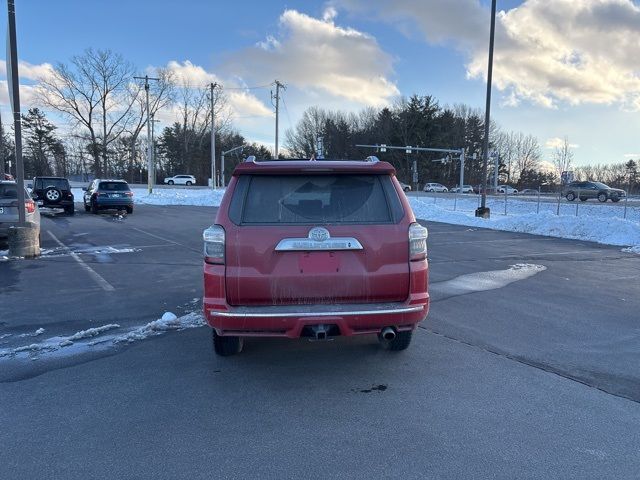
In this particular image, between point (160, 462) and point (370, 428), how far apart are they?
1427 millimetres

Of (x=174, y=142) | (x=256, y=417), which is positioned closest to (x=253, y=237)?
(x=256, y=417)

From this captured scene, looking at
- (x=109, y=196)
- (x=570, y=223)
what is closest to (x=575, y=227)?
(x=570, y=223)

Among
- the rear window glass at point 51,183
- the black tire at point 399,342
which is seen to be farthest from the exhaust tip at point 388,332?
the rear window glass at point 51,183

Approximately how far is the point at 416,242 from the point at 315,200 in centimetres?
91

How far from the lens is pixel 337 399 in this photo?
3992mm

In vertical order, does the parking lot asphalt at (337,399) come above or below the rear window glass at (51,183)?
below

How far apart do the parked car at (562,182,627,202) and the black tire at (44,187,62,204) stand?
3781 cm

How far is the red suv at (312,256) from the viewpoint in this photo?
3939 millimetres

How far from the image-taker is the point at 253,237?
156 inches

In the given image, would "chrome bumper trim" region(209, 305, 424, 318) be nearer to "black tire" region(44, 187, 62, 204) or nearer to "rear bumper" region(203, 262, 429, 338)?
"rear bumper" region(203, 262, 429, 338)

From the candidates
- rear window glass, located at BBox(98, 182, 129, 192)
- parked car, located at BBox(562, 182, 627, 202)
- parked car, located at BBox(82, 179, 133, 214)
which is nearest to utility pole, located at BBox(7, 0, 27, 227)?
parked car, located at BBox(82, 179, 133, 214)

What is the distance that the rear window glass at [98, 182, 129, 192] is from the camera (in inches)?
983

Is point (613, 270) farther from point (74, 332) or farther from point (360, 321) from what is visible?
point (74, 332)

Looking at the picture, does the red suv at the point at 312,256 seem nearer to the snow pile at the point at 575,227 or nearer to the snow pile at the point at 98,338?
the snow pile at the point at 98,338
